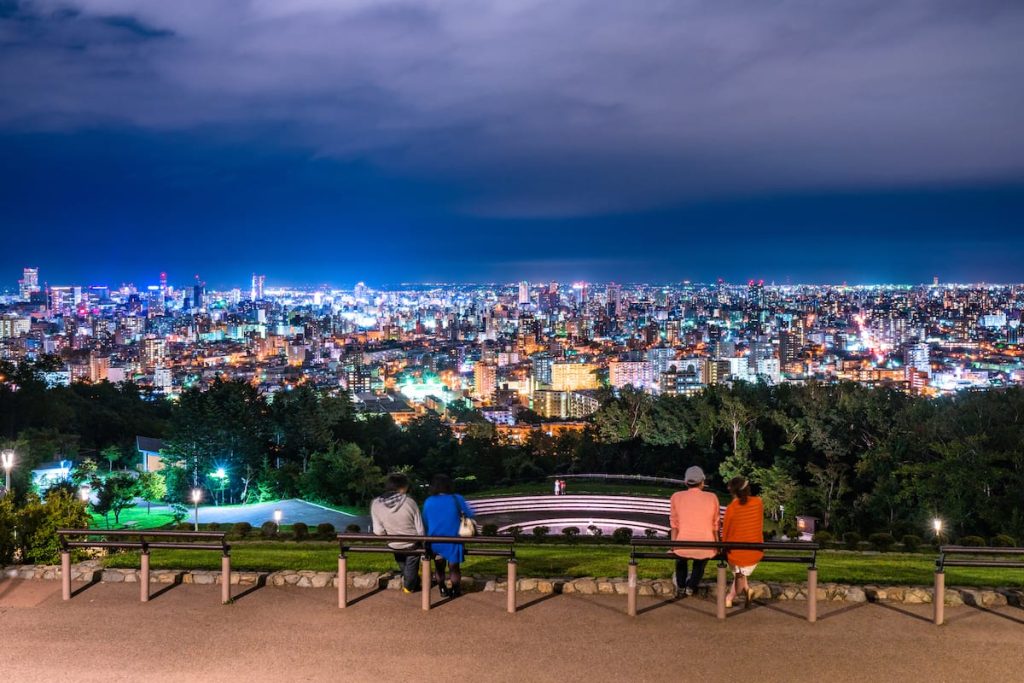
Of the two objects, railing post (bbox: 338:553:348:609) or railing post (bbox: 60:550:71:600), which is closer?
railing post (bbox: 338:553:348:609)

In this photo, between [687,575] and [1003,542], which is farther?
[1003,542]

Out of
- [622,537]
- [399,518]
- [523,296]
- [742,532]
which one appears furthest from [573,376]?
[523,296]

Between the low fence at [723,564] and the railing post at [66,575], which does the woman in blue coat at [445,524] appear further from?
the railing post at [66,575]

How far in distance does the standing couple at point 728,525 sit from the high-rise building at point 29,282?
159m

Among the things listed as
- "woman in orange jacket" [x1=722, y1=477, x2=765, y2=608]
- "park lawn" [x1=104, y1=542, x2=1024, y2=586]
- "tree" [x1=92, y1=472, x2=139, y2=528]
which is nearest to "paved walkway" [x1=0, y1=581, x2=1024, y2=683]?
"woman in orange jacket" [x1=722, y1=477, x2=765, y2=608]

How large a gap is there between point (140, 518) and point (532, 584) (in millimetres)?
18756

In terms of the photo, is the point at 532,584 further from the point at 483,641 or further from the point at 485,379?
the point at 485,379

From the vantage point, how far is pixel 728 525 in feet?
21.2

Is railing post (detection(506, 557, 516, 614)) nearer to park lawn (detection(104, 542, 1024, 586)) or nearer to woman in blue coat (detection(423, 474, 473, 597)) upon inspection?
woman in blue coat (detection(423, 474, 473, 597))

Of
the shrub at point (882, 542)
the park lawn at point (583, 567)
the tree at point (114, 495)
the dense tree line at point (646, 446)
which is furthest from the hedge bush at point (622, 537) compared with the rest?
the tree at point (114, 495)

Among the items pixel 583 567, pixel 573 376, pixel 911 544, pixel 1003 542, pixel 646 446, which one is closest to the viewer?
pixel 583 567

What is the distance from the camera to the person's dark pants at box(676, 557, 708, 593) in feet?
21.6

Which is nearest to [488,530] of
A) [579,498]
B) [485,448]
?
[579,498]

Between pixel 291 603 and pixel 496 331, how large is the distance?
404 feet
